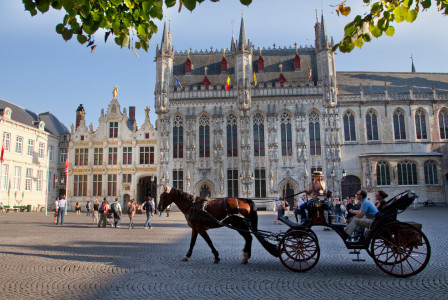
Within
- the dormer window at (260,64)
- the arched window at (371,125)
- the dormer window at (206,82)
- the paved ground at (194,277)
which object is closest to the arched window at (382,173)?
the arched window at (371,125)

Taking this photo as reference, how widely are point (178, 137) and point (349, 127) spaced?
18988 mm

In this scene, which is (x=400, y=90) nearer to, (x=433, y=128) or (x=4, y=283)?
(x=433, y=128)

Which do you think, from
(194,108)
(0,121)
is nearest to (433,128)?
(194,108)

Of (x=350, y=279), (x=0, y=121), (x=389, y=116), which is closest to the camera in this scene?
(x=350, y=279)

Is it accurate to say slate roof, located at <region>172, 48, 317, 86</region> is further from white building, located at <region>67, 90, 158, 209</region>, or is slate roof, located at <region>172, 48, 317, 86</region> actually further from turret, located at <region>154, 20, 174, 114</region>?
white building, located at <region>67, 90, 158, 209</region>

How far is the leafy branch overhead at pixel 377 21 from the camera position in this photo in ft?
14.8

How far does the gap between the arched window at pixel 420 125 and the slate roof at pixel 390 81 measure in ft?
9.44

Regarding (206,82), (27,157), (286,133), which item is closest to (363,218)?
(286,133)

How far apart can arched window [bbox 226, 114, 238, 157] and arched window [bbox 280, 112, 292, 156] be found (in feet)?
16.9

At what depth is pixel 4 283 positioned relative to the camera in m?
6.45

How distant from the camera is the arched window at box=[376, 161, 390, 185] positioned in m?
35.8

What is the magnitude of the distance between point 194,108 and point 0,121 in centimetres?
2013

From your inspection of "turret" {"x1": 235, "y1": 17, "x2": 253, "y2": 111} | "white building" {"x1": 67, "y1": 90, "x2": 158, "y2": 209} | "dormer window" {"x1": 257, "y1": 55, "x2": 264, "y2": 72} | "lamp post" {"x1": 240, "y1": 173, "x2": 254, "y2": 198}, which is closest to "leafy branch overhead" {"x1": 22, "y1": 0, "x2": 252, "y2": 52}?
"lamp post" {"x1": 240, "y1": 173, "x2": 254, "y2": 198}

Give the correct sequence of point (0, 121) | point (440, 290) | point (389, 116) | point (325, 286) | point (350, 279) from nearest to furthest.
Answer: point (440, 290), point (325, 286), point (350, 279), point (0, 121), point (389, 116)
